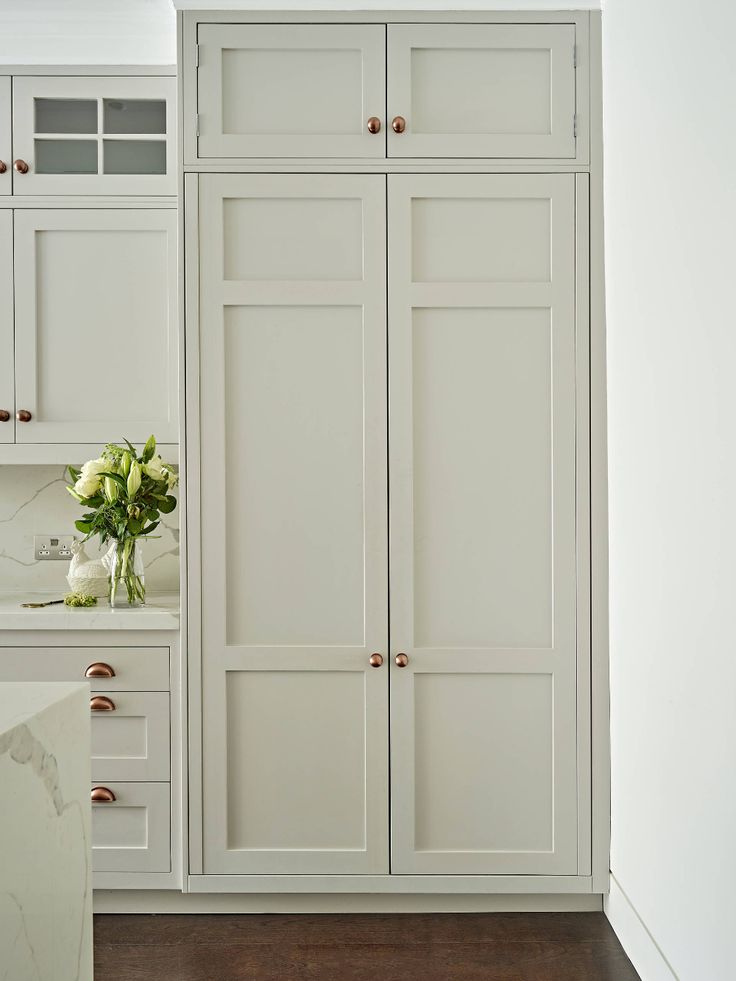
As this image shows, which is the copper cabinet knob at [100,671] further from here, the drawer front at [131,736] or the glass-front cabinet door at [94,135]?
the glass-front cabinet door at [94,135]

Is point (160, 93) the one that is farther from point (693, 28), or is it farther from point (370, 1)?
point (693, 28)

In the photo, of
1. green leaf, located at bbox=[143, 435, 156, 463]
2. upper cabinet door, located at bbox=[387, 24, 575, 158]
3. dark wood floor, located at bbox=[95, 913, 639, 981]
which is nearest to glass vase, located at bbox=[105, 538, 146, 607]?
green leaf, located at bbox=[143, 435, 156, 463]

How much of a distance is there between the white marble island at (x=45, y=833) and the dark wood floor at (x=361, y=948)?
3.21 ft

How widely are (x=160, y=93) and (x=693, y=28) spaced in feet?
5.20

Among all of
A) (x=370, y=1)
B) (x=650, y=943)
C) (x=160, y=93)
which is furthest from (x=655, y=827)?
(x=160, y=93)

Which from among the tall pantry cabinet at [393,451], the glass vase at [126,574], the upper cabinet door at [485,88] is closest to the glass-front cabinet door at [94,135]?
the tall pantry cabinet at [393,451]

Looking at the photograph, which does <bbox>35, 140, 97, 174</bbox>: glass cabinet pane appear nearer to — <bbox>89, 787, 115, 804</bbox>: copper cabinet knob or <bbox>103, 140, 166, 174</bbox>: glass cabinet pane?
<bbox>103, 140, 166, 174</bbox>: glass cabinet pane

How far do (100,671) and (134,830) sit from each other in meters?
0.46

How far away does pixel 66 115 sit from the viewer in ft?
8.57

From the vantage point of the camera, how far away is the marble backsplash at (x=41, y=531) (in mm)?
2930

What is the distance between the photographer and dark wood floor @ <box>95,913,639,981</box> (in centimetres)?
210

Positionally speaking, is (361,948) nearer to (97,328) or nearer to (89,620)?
(89,620)

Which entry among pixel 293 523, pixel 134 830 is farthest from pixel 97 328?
Result: pixel 134 830

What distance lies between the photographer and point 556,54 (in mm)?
2346
